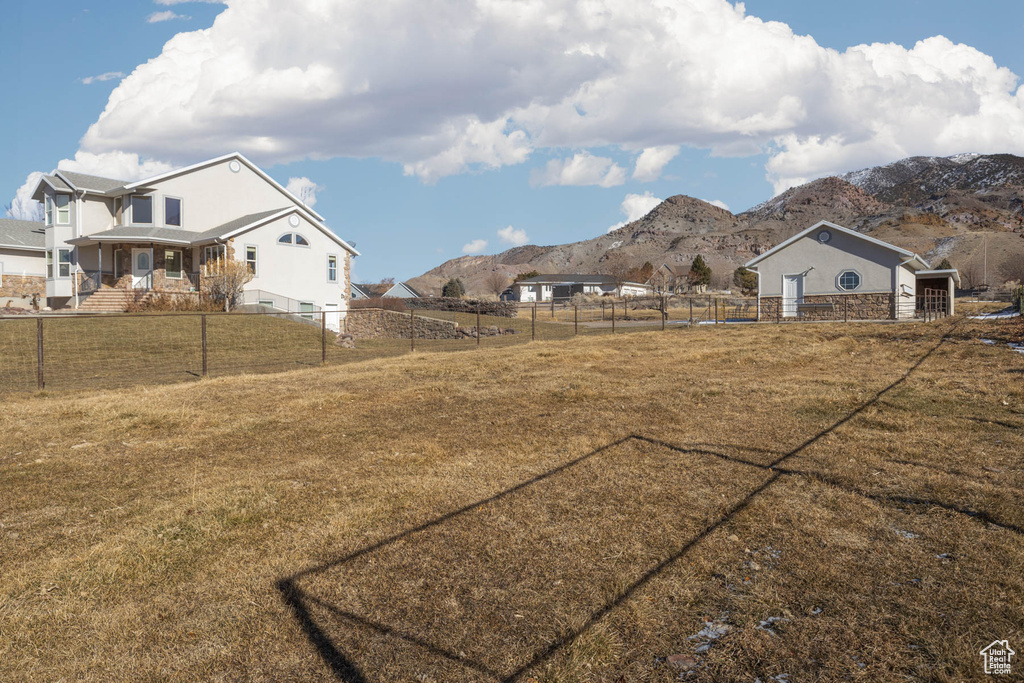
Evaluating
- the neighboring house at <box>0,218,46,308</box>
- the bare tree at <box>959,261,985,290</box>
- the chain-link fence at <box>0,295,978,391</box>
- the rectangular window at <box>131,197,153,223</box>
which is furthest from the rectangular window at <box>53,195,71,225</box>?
the bare tree at <box>959,261,985,290</box>

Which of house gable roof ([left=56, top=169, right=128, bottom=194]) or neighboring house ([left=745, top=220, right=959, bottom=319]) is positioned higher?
house gable roof ([left=56, top=169, right=128, bottom=194])

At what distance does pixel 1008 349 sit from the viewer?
610 inches

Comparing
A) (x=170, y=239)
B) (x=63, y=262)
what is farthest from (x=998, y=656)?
(x=63, y=262)

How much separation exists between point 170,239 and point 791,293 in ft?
110

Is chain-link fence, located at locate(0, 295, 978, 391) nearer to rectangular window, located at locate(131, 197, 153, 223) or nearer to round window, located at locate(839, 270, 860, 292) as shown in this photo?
rectangular window, located at locate(131, 197, 153, 223)

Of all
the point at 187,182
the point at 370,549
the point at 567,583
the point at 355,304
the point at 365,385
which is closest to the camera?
the point at 567,583

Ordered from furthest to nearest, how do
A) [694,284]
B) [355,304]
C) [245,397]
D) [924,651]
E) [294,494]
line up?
[694,284]
[355,304]
[245,397]
[294,494]
[924,651]

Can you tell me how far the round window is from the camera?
113 feet

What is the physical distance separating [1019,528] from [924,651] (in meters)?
2.26

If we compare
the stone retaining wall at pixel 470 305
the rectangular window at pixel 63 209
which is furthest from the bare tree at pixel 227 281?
the stone retaining wall at pixel 470 305

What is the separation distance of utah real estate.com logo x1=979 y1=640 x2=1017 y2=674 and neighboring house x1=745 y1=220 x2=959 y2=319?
33079 mm

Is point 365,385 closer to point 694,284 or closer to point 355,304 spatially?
point 355,304

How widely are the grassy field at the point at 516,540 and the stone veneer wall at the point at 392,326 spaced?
19.9 metres

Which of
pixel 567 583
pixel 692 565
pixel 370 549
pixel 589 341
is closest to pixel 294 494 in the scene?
pixel 370 549
